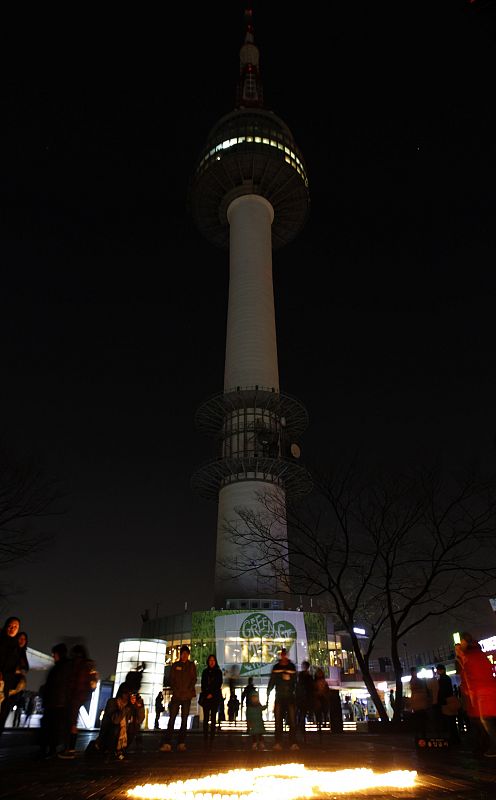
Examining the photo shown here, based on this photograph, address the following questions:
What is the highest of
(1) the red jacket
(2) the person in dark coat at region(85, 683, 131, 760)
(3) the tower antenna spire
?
(3) the tower antenna spire

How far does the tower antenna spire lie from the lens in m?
84.1

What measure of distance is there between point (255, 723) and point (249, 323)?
51.3m

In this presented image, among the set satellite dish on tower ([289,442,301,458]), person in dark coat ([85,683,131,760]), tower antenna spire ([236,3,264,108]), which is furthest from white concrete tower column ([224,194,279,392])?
person in dark coat ([85,683,131,760])

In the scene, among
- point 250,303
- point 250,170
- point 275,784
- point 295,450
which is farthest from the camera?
point 250,170

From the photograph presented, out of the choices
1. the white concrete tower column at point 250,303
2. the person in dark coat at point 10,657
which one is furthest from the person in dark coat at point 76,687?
the white concrete tower column at point 250,303

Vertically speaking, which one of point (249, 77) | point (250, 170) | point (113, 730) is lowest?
point (113, 730)

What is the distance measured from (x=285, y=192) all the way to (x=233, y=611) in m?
56.1

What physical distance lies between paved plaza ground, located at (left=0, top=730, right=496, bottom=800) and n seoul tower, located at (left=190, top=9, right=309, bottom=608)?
2389 cm

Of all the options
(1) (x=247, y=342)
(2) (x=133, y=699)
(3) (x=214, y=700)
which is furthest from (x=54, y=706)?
(1) (x=247, y=342)

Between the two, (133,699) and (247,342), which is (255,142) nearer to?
(247,342)

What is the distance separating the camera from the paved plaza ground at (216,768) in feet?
20.6

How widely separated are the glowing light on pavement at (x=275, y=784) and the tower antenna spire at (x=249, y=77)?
296 feet

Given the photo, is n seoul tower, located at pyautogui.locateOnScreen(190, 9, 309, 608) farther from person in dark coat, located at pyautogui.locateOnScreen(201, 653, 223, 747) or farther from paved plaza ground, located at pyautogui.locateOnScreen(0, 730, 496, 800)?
paved plaza ground, located at pyautogui.locateOnScreen(0, 730, 496, 800)

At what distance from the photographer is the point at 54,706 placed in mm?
9781
